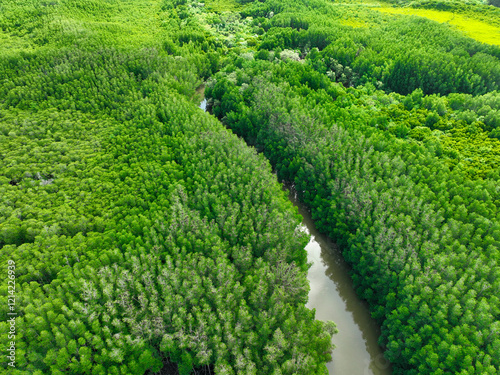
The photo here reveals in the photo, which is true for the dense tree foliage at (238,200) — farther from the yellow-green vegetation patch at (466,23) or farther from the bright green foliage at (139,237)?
the yellow-green vegetation patch at (466,23)

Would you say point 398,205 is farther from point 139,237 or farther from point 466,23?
point 466,23

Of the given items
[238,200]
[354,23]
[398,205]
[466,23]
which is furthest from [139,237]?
[466,23]

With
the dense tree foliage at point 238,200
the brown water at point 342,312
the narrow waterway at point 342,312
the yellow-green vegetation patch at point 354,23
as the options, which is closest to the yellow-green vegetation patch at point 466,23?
the dense tree foliage at point 238,200

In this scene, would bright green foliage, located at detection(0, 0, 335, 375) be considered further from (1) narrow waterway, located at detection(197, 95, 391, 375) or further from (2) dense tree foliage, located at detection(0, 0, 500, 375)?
(1) narrow waterway, located at detection(197, 95, 391, 375)

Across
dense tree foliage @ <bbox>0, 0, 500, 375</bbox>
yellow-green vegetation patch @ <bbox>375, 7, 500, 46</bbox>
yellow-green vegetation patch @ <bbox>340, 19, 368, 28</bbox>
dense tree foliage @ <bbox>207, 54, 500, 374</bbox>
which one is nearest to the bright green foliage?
dense tree foliage @ <bbox>0, 0, 500, 375</bbox>

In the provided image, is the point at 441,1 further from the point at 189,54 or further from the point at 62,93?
the point at 62,93

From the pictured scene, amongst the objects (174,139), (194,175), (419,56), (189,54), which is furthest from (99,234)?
(419,56)
